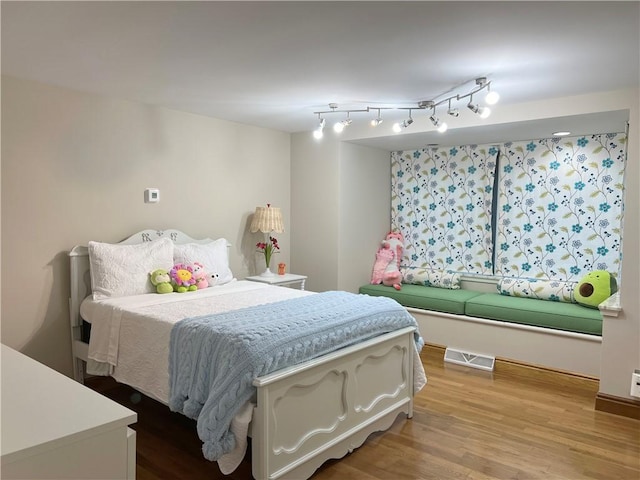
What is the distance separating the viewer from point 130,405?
3.27 m

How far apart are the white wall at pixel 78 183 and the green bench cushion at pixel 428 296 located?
5.49 feet

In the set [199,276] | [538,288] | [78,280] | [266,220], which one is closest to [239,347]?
[199,276]

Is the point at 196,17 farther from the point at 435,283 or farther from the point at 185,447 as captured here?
the point at 435,283

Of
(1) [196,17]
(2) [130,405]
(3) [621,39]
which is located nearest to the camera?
(1) [196,17]

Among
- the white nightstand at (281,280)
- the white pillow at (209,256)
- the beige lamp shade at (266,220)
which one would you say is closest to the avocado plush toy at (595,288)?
the white nightstand at (281,280)

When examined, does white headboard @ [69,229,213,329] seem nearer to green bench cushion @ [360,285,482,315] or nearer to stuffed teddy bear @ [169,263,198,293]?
stuffed teddy bear @ [169,263,198,293]

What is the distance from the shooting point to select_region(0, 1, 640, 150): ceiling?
2012mm

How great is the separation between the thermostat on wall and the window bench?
240 cm

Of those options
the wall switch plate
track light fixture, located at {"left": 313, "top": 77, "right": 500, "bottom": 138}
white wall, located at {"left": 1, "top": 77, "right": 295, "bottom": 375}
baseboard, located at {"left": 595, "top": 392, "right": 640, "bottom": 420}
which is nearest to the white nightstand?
white wall, located at {"left": 1, "top": 77, "right": 295, "bottom": 375}

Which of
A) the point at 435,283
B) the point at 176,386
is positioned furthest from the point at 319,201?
the point at 176,386

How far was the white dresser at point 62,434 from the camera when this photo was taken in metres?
1.02

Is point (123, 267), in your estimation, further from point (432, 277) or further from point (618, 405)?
point (618, 405)

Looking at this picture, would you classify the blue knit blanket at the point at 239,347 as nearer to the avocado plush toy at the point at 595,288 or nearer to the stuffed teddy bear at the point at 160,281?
the stuffed teddy bear at the point at 160,281

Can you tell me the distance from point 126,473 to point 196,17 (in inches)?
71.2
